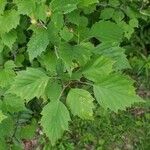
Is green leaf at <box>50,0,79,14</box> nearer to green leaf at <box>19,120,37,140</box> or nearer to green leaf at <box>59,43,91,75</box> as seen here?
green leaf at <box>59,43,91,75</box>

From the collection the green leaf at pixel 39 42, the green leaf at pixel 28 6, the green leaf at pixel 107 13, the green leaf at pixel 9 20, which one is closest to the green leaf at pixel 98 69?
the green leaf at pixel 39 42

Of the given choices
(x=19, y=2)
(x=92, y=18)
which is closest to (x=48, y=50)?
(x=19, y=2)

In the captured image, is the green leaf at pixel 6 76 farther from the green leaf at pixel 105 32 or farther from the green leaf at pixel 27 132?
the green leaf at pixel 27 132

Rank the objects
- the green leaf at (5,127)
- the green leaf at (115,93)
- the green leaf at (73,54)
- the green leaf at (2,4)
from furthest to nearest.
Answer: the green leaf at (5,127), the green leaf at (2,4), the green leaf at (73,54), the green leaf at (115,93)

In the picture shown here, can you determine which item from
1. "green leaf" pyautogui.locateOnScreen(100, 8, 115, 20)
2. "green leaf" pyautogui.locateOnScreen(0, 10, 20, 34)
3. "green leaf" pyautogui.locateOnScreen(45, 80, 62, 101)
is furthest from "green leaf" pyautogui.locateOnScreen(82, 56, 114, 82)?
"green leaf" pyautogui.locateOnScreen(100, 8, 115, 20)

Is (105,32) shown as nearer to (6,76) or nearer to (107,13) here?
(6,76)

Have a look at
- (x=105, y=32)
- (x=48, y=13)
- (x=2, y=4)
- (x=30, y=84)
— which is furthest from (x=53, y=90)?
(x=2, y=4)
